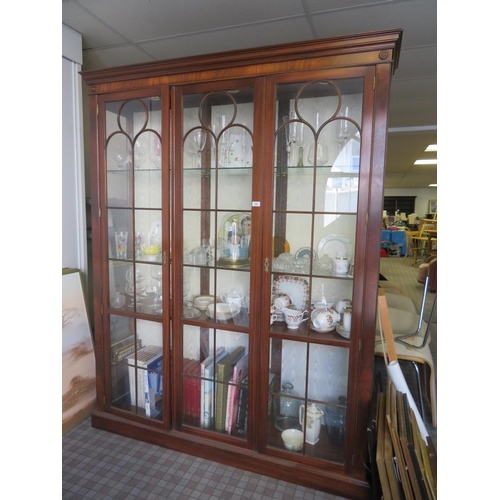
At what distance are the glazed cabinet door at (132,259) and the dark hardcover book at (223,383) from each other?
0.33 m

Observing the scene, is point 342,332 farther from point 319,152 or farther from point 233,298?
point 319,152

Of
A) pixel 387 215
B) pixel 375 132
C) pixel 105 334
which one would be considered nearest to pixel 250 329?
pixel 105 334

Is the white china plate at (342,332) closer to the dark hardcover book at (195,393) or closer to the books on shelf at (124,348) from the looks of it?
the dark hardcover book at (195,393)

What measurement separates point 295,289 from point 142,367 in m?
1.08

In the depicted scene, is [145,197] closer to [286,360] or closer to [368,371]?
[286,360]

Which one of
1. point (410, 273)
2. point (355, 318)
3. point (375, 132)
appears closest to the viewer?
point (375, 132)

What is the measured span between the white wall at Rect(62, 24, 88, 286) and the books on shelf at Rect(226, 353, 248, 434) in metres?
1.32

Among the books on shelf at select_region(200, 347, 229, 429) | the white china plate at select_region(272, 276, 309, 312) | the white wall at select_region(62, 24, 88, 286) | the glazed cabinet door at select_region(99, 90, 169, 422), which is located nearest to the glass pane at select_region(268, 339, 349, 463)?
the white china plate at select_region(272, 276, 309, 312)

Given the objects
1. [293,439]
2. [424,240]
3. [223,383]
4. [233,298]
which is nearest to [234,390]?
[223,383]

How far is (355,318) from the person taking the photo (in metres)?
1.67

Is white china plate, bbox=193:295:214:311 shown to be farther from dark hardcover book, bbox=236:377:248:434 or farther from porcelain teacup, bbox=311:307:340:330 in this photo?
porcelain teacup, bbox=311:307:340:330

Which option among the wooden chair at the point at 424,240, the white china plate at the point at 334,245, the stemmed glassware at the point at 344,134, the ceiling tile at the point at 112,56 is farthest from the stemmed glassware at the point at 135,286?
the wooden chair at the point at 424,240

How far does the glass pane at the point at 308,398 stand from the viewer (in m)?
1.78
